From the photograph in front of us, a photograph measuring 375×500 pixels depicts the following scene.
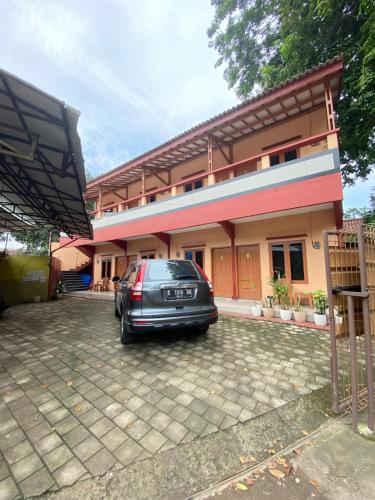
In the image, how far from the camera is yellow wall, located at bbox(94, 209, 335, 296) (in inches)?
285

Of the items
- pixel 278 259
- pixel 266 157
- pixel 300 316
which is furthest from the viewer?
pixel 278 259

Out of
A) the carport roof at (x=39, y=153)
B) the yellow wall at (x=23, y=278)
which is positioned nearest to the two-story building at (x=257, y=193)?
the yellow wall at (x=23, y=278)

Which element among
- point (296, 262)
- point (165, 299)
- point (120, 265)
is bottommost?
point (165, 299)

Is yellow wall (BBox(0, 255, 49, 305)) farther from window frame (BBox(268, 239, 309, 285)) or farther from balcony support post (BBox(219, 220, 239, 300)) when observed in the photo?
window frame (BBox(268, 239, 309, 285))

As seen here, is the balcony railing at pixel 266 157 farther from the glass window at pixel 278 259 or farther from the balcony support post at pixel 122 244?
the glass window at pixel 278 259

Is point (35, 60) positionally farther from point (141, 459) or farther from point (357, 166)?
point (141, 459)

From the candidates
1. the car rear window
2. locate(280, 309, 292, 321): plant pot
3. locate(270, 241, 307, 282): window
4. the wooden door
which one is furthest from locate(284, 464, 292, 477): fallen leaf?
the wooden door

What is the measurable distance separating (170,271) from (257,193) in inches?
175

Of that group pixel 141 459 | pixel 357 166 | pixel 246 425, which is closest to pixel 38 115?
pixel 141 459

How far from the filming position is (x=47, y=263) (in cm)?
1013

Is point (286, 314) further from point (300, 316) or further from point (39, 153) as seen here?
point (39, 153)

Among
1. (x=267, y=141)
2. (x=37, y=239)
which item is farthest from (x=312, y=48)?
(x=37, y=239)

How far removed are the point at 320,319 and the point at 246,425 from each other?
14.2 feet

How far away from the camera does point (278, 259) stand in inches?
320
